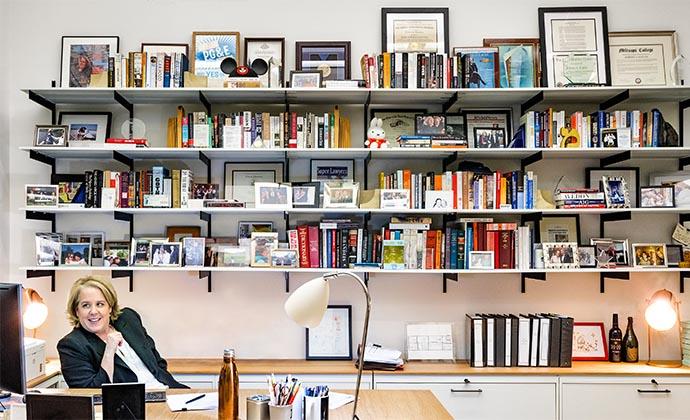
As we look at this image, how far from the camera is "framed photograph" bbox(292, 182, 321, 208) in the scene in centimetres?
342

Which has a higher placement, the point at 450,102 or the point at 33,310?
the point at 450,102

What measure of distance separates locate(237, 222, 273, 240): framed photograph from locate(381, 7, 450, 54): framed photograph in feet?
4.06

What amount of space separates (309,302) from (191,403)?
2.42ft

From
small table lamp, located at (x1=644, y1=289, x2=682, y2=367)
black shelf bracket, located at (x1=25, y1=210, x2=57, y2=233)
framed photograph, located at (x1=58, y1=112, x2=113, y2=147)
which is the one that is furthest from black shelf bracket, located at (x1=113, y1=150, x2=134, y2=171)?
small table lamp, located at (x1=644, y1=289, x2=682, y2=367)

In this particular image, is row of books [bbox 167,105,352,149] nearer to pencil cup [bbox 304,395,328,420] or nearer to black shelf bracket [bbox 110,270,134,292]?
black shelf bracket [bbox 110,270,134,292]

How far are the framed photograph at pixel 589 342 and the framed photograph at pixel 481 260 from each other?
68cm

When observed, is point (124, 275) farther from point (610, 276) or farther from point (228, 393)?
point (610, 276)

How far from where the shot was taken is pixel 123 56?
11.2 feet

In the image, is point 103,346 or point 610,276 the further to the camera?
point 610,276

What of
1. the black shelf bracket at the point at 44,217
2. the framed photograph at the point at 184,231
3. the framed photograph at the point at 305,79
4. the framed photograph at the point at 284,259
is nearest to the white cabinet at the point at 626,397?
the framed photograph at the point at 284,259

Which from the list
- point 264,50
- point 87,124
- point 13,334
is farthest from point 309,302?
point 87,124

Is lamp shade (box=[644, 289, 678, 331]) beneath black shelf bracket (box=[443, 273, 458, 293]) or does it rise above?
beneath

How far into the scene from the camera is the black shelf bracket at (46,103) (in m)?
3.42

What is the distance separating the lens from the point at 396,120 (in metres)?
3.62
